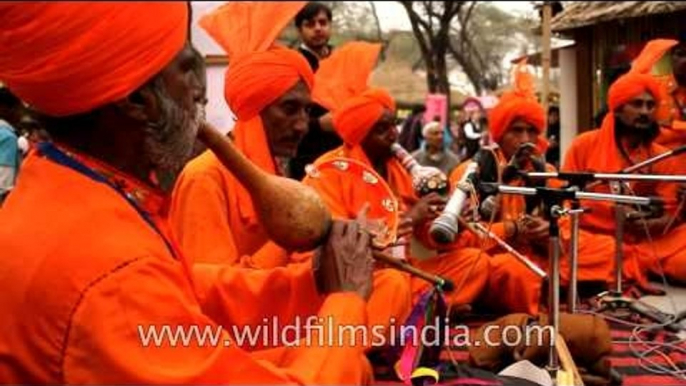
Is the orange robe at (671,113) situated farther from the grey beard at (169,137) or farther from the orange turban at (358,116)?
the grey beard at (169,137)

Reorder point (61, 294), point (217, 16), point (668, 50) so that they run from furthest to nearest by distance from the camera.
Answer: point (668, 50) → point (217, 16) → point (61, 294)

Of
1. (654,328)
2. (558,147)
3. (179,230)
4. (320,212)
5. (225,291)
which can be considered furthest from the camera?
(558,147)

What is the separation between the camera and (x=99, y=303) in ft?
5.11

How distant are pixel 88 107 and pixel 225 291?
2.50 ft

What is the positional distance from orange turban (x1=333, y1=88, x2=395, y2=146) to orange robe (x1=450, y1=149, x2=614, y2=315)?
1.97ft

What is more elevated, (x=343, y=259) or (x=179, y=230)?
(x=343, y=259)

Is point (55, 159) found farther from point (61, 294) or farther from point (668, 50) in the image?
point (668, 50)

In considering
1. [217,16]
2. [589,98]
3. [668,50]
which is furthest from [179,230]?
[589,98]

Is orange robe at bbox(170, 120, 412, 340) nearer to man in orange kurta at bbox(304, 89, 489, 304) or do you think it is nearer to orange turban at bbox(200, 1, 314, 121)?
orange turban at bbox(200, 1, 314, 121)

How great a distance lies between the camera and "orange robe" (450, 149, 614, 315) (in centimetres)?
490

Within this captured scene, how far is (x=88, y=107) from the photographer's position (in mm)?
1706

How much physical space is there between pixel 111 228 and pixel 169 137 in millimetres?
287

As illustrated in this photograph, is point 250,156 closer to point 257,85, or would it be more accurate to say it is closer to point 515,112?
point 257,85

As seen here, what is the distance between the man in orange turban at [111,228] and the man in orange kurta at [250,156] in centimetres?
73
